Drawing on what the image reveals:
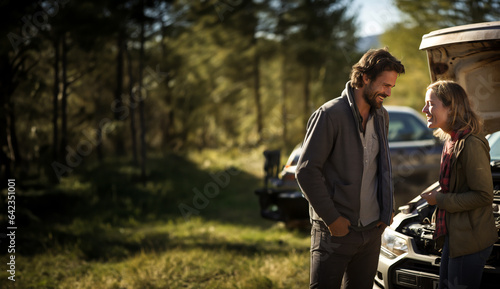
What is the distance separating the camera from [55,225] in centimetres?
875

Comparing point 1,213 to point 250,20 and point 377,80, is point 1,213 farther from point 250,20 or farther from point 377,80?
point 250,20

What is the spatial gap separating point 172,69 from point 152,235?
13.0 m

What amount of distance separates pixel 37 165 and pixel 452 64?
410 inches

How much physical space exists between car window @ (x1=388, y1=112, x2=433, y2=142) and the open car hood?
4.31m

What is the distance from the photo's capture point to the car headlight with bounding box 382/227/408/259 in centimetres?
354

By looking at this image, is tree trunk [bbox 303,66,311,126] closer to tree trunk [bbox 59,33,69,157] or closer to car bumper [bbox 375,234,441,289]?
tree trunk [bbox 59,33,69,157]

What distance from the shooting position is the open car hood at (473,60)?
11.7ft

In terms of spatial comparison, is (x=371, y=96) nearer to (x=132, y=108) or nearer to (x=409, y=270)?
(x=409, y=270)

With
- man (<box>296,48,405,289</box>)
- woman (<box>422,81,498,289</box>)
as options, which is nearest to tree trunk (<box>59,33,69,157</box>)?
man (<box>296,48,405,289</box>)

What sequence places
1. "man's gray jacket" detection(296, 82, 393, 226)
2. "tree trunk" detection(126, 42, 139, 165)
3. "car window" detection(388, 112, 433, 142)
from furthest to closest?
"tree trunk" detection(126, 42, 139, 165) → "car window" detection(388, 112, 433, 142) → "man's gray jacket" detection(296, 82, 393, 226)

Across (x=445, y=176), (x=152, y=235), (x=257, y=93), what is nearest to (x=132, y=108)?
(x=152, y=235)

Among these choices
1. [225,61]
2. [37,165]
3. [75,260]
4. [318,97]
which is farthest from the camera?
[225,61]

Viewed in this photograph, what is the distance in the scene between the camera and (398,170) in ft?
26.1

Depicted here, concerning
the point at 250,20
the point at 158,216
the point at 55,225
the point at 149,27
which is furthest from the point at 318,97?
the point at 55,225
